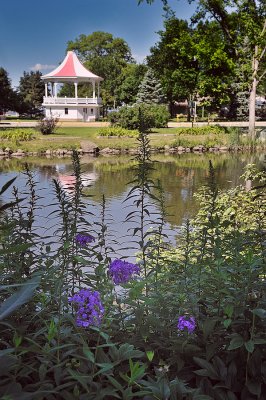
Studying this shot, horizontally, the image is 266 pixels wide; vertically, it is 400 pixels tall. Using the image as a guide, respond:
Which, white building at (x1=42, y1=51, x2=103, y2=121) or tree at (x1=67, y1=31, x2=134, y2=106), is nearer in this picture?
white building at (x1=42, y1=51, x2=103, y2=121)

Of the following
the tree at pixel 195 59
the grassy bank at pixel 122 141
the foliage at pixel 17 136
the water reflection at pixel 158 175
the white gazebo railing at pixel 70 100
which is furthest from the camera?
the white gazebo railing at pixel 70 100

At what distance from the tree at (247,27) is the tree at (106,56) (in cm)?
2226

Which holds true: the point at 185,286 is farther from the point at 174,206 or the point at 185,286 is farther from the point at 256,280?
the point at 174,206

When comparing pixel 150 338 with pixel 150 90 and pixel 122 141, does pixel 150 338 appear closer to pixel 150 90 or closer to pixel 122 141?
pixel 122 141

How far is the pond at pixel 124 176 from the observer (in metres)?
8.88

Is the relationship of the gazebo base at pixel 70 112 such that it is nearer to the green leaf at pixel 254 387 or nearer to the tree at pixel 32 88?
the tree at pixel 32 88

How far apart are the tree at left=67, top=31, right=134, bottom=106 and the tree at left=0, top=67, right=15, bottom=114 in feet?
31.9

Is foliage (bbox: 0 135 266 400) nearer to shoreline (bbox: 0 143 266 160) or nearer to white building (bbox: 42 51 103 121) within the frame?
shoreline (bbox: 0 143 266 160)

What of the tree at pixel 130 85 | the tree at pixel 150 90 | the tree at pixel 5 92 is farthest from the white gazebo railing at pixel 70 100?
the tree at pixel 130 85

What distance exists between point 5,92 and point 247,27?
21.3 meters

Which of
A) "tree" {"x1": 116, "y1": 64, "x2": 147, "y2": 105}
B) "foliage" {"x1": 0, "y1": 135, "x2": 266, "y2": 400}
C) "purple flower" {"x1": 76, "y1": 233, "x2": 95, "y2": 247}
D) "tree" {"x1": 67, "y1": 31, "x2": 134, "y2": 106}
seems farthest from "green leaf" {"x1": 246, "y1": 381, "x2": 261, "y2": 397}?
"tree" {"x1": 67, "y1": 31, "x2": 134, "y2": 106}

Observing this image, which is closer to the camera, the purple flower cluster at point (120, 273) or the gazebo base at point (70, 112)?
the purple flower cluster at point (120, 273)

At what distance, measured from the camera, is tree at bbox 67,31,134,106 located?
152ft

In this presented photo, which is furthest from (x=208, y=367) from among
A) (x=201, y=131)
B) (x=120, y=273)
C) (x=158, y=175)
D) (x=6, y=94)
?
(x=6, y=94)
